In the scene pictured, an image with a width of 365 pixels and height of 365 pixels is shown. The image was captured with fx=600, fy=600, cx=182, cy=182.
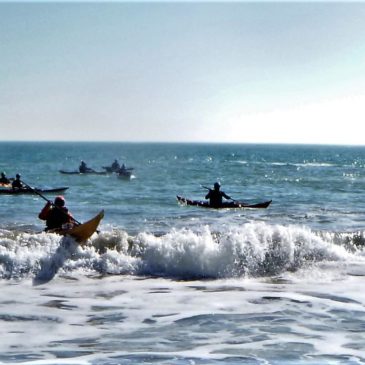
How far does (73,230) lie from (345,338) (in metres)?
8.84

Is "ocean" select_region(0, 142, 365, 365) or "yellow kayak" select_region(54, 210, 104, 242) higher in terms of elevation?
"yellow kayak" select_region(54, 210, 104, 242)

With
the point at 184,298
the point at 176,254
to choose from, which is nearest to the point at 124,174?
the point at 176,254

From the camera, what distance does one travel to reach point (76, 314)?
10.7m

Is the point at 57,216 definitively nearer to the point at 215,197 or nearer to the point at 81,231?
the point at 81,231

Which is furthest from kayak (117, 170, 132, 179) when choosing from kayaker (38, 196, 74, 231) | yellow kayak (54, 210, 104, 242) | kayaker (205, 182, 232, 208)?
yellow kayak (54, 210, 104, 242)

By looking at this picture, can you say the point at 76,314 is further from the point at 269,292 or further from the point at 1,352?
the point at 269,292

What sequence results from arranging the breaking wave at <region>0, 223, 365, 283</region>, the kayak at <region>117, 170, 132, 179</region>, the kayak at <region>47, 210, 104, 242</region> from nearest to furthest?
the breaking wave at <region>0, 223, 365, 283</region> < the kayak at <region>47, 210, 104, 242</region> < the kayak at <region>117, 170, 132, 179</region>

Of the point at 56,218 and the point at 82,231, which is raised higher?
the point at 56,218

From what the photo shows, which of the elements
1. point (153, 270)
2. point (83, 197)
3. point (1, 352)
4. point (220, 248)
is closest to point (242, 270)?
point (220, 248)

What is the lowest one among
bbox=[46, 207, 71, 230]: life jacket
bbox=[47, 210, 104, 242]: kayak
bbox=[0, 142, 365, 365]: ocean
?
bbox=[0, 142, 365, 365]: ocean

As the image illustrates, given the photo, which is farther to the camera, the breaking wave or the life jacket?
the life jacket

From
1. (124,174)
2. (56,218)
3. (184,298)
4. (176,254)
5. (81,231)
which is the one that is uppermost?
(56,218)

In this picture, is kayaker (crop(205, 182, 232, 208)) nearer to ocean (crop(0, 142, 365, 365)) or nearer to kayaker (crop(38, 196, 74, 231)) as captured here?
ocean (crop(0, 142, 365, 365))

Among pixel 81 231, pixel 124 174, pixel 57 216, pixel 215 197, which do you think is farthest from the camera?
pixel 124 174
